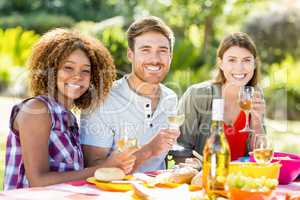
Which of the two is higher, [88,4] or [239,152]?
[88,4]

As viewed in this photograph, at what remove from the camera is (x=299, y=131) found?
1222cm

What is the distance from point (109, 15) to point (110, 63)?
21406mm

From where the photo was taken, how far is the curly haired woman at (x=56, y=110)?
2891 millimetres

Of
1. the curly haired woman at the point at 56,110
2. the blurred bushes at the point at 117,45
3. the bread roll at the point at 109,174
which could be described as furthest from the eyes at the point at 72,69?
the blurred bushes at the point at 117,45

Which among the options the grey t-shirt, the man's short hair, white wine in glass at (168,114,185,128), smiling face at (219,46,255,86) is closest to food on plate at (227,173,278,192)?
white wine in glass at (168,114,185,128)

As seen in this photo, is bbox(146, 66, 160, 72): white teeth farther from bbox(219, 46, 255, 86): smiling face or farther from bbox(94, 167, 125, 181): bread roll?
bbox(94, 167, 125, 181): bread roll

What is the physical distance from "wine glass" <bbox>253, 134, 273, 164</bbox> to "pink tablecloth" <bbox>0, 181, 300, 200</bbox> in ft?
0.52

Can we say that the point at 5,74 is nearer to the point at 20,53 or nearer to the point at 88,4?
the point at 20,53

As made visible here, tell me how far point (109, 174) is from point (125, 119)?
3.24ft

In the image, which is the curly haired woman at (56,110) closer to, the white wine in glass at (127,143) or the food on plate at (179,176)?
the white wine in glass at (127,143)

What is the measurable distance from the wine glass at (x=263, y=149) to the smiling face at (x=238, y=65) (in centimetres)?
163

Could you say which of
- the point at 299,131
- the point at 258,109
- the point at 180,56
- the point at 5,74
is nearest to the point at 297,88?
the point at 299,131

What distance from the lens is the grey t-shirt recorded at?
3.47m

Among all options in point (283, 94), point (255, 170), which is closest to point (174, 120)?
point (255, 170)
